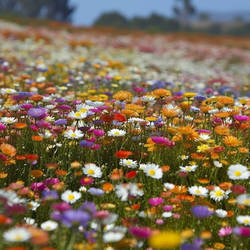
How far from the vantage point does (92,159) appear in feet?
9.96

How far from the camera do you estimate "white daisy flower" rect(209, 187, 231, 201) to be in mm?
2537

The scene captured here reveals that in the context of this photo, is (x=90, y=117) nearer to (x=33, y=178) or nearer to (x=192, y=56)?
(x=33, y=178)

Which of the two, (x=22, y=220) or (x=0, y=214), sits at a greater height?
(x=0, y=214)

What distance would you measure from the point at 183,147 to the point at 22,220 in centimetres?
137

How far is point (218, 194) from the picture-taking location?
101 inches

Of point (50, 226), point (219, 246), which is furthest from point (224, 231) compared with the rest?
point (50, 226)

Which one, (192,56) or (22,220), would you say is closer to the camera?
(22,220)

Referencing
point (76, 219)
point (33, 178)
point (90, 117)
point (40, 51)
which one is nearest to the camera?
point (76, 219)

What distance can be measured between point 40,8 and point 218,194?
5692 centimetres

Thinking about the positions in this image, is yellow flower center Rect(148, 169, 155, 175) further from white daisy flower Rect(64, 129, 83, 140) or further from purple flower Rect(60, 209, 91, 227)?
purple flower Rect(60, 209, 91, 227)

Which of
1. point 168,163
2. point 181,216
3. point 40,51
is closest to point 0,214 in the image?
point 181,216

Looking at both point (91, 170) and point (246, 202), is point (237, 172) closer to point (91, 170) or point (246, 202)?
point (246, 202)

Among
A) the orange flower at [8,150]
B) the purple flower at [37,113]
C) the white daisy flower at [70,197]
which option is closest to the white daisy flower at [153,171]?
the white daisy flower at [70,197]

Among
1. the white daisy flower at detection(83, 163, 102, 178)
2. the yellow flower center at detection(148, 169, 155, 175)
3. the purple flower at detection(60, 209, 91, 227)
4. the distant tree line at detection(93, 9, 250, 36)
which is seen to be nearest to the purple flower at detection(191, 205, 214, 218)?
the yellow flower center at detection(148, 169, 155, 175)
